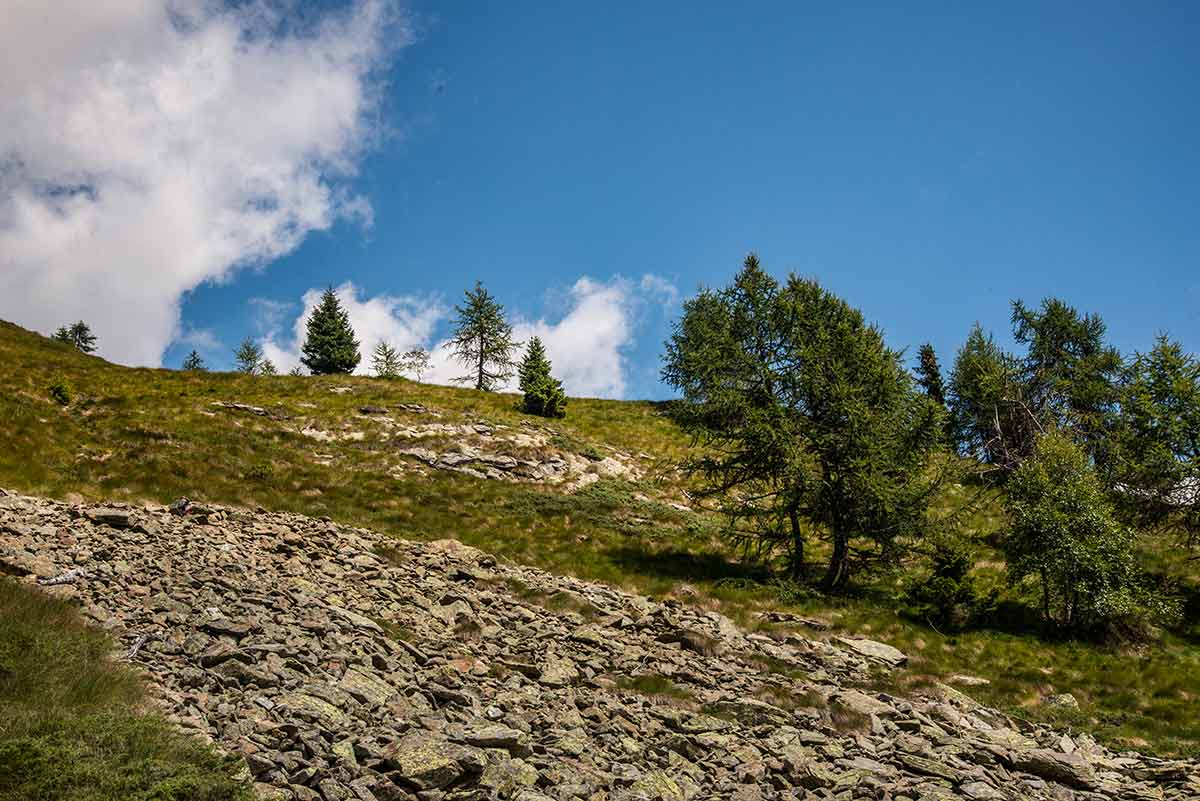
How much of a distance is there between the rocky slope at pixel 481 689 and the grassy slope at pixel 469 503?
3528 mm

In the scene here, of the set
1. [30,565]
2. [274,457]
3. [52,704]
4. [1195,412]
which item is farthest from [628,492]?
[52,704]

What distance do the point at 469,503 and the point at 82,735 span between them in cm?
2479

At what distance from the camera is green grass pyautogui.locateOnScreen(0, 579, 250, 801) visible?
22.9 ft

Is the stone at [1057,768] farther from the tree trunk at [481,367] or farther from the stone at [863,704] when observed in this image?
the tree trunk at [481,367]

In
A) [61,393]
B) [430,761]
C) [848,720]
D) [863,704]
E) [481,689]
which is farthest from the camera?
[61,393]

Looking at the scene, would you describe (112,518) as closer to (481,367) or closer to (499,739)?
(499,739)

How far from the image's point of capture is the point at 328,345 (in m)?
71.0

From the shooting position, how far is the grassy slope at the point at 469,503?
64.8 feet

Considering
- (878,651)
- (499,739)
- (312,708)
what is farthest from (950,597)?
(312,708)

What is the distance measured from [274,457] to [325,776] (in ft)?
92.0

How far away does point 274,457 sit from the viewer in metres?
33.4

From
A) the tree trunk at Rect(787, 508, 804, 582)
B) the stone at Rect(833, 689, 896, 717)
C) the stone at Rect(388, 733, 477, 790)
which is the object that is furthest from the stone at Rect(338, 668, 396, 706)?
the tree trunk at Rect(787, 508, 804, 582)

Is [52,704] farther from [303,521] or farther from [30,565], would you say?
[303,521]

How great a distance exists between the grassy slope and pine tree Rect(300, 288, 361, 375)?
23.3 meters
